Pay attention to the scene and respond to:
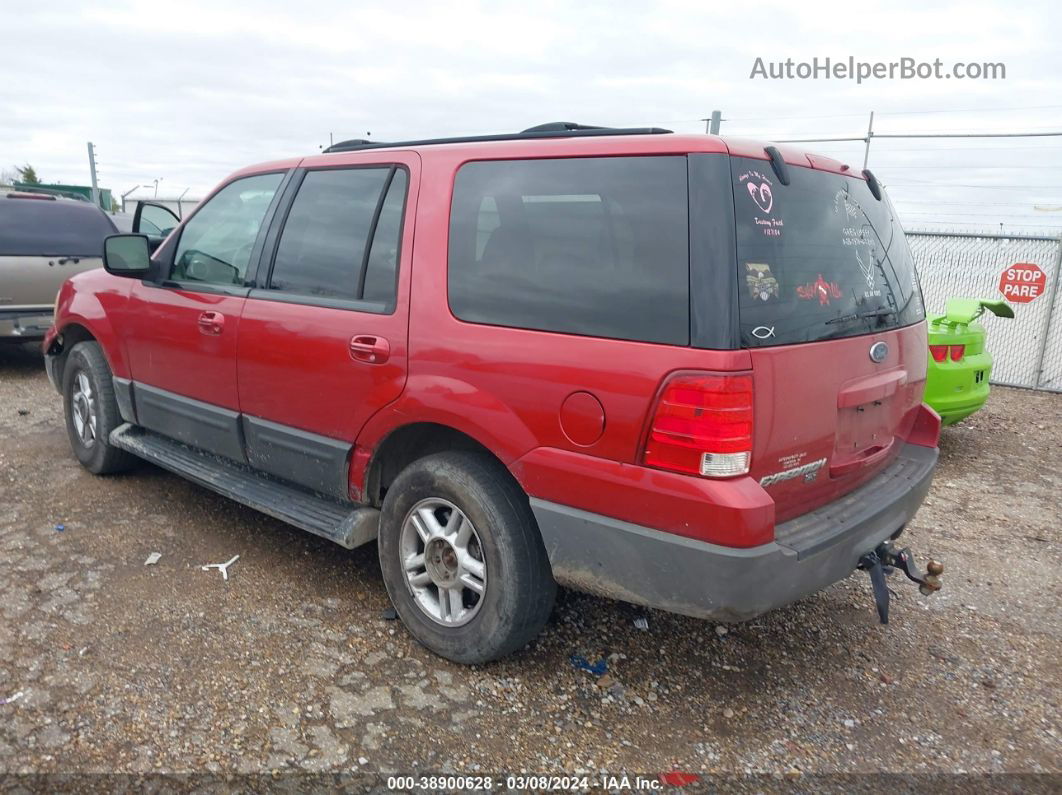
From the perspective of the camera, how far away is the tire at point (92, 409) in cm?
465

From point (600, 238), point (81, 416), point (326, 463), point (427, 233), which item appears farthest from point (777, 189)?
point (81, 416)

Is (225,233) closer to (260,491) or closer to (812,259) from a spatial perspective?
(260,491)

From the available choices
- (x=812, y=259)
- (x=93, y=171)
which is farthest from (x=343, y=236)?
(x=93, y=171)

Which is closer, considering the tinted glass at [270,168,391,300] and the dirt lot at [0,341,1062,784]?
the dirt lot at [0,341,1062,784]

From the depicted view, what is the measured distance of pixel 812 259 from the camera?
8.65 feet

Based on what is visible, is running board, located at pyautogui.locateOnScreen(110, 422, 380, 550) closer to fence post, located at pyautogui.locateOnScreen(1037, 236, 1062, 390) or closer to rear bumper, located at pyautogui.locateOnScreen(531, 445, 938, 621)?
rear bumper, located at pyautogui.locateOnScreen(531, 445, 938, 621)

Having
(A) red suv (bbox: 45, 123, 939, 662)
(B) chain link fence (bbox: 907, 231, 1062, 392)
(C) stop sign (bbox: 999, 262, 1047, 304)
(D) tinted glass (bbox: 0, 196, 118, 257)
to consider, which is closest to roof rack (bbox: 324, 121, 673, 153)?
(A) red suv (bbox: 45, 123, 939, 662)

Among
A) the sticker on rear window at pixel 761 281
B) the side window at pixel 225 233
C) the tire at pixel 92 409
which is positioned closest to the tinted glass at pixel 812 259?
the sticker on rear window at pixel 761 281

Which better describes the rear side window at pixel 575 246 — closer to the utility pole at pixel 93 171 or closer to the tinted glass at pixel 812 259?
the tinted glass at pixel 812 259

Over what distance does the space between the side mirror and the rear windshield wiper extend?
3.39 meters

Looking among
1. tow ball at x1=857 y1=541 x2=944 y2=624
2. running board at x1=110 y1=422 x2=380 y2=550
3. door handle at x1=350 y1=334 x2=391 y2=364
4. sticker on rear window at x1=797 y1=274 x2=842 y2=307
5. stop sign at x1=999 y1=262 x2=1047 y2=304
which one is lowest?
tow ball at x1=857 y1=541 x2=944 y2=624

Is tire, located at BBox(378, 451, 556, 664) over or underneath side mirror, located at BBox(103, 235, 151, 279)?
underneath

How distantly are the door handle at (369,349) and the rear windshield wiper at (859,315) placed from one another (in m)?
1.61

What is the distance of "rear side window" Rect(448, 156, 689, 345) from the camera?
241cm
